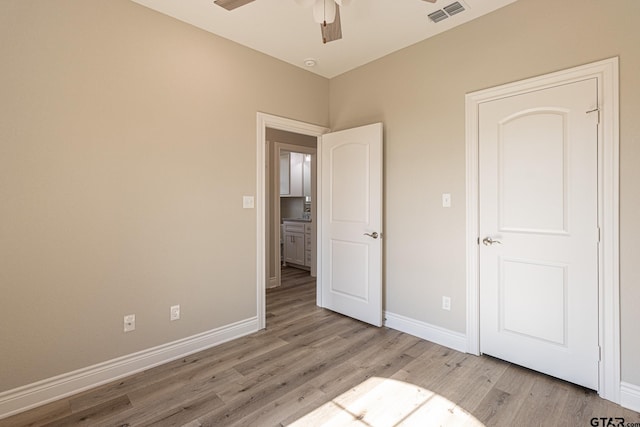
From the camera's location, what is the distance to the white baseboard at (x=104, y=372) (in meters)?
1.92

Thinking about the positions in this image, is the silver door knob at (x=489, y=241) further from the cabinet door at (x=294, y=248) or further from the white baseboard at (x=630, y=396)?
the cabinet door at (x=294, y=248)

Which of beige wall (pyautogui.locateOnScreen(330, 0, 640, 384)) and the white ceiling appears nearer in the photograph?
beige wall (pyautogui.locateOnScreen(330, 0, 640, 384))

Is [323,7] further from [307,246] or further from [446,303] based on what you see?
[307,246]

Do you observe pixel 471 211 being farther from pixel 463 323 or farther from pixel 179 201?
pixel 179 201

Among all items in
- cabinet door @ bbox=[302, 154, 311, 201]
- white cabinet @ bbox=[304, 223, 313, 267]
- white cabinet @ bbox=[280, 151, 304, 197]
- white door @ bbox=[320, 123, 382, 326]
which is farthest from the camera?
white cabinet @ bbox=[280, 151, 304, 197]

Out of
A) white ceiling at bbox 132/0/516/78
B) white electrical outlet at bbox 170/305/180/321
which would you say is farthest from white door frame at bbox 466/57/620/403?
white electrical outlet at bbox 170/305/180/321

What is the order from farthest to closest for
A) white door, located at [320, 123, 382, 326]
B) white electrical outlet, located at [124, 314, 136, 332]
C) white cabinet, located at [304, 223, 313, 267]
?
white cabinet, located at [304, 223, 313, 267] → white door, located at [320, 123, 382, 326] → white electrical outlet, located at [124, 314, 136, 332]

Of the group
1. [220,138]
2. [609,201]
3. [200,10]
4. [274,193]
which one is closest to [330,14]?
[200,10]

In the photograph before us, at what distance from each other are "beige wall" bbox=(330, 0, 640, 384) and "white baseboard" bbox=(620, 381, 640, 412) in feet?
0.13

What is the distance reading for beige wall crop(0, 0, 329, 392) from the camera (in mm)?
1922

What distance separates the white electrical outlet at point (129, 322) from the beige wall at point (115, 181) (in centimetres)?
5

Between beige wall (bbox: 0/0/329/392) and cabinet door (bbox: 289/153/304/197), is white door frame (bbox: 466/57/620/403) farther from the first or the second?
cabinet door (bbox: 289/153/304/197)

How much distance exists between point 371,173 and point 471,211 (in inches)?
40.5

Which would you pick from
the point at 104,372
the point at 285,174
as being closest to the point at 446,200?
the point at 104,372
